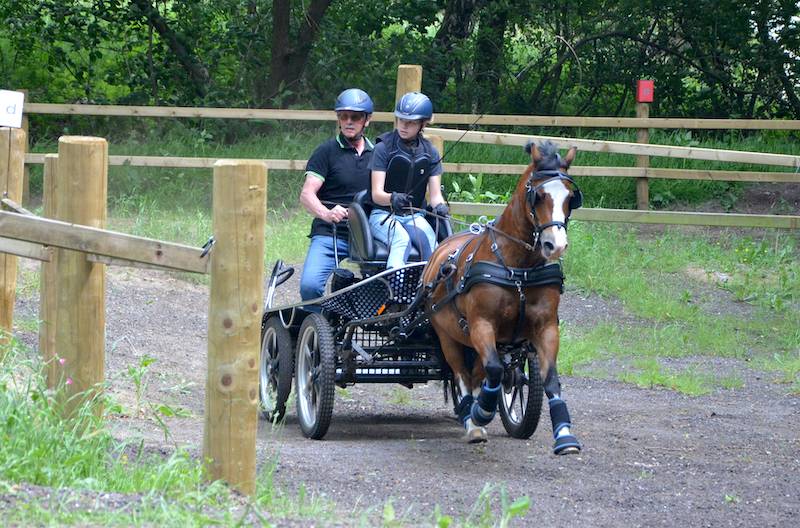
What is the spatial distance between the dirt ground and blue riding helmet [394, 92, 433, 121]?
5.93ft

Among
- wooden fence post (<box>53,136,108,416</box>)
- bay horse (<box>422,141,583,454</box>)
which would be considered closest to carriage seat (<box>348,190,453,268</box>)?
bay horse (<box>422,141,583,454</box>)

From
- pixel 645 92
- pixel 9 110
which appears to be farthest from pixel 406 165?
pixel 645 92

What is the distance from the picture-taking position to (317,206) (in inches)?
285

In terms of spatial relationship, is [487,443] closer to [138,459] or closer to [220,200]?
[138,459]

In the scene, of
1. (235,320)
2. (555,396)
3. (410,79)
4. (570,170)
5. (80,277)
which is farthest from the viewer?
(570,170)

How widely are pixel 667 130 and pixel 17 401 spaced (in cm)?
1354

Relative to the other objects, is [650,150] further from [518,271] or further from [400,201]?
[518,271]

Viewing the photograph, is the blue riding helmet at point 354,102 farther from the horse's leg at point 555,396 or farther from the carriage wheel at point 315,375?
the horse's leg at point 555,396

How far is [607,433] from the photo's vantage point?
6918mm

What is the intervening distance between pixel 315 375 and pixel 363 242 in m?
0.83

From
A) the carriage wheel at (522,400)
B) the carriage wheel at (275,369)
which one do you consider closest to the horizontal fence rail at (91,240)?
the carriage wheel at (522,400)

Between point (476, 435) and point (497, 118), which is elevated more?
point (497, 118)

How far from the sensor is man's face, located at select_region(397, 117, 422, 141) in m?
6.90

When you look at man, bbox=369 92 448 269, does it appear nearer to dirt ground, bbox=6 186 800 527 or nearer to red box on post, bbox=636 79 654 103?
dirt ground, bbox=6 186 800 527
